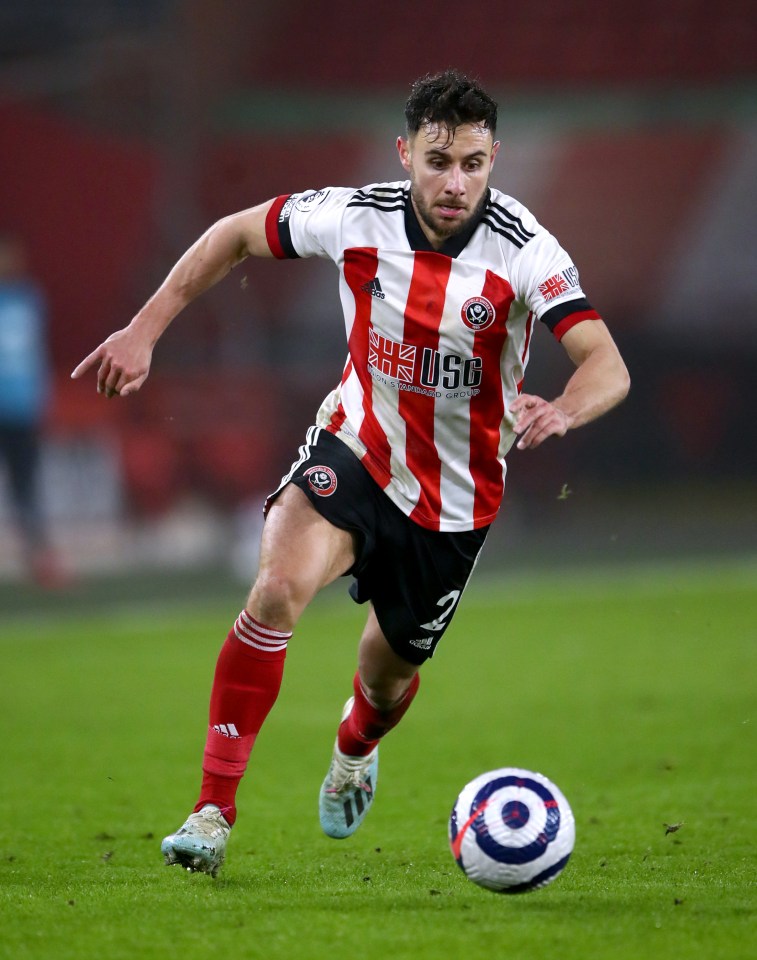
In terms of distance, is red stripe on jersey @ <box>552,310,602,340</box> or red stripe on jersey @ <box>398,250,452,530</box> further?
red stripe on jersey @ <box>398,250,452,530</box>

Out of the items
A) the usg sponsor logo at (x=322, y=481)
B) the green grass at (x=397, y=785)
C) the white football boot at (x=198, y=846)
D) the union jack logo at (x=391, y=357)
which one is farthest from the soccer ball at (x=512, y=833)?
the union jack logo at (x=391, y=357)

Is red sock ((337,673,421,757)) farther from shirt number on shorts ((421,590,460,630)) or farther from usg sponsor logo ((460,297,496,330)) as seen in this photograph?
usg sponsor logo ((460,297,496,330))

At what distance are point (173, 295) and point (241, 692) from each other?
126cm

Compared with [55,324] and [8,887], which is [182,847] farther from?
[55,324]

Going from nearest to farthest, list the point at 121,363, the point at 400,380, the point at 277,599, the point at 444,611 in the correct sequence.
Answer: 1. the point at 277,599
2. the point at 121,363
3. the point at 400,380
4. the point at 444,611

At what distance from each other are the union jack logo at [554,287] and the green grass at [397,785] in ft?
5.44

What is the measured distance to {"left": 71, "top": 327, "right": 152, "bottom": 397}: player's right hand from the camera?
171 inches

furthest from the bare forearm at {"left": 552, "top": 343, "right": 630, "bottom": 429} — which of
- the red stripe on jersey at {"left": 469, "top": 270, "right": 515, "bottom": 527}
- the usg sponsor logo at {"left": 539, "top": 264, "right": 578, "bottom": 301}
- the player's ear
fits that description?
the player's ear

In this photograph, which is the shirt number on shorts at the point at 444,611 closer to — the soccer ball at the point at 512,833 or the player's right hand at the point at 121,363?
the soccer ball at the point at 512,833

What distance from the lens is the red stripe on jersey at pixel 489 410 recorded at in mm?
4320

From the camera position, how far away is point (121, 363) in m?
4.35

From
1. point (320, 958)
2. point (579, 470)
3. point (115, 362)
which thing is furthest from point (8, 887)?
point (579, 470)

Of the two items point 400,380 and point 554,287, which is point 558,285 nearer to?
point 554,287

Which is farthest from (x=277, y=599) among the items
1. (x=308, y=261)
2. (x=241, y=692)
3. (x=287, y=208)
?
(x=308, y=261)
